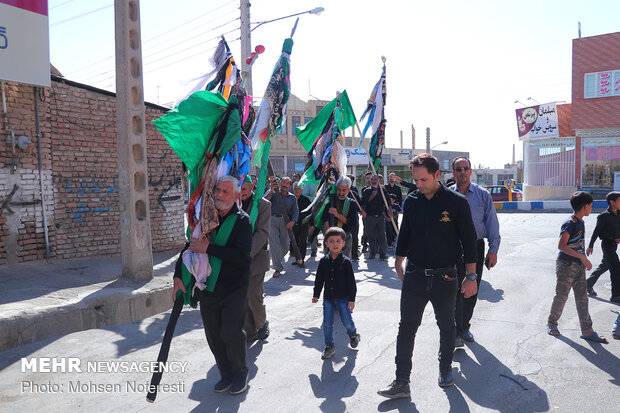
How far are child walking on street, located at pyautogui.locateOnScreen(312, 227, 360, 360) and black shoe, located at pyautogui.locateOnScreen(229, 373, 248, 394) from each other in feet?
3.65

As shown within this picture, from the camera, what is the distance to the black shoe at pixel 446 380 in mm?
4051

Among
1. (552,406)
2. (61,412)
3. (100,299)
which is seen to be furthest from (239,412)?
(100,299)

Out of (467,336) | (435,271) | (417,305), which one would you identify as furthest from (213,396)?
(467,336)

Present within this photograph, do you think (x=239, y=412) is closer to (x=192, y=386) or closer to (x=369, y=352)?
(x=192, y=386)

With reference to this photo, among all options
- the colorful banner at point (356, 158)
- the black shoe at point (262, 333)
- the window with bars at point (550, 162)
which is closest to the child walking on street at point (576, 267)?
the black shoe at point (262, 333)

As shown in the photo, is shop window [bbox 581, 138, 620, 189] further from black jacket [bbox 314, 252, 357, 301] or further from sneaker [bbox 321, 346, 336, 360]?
sneaker [bbox 321, 346, 336, 360]

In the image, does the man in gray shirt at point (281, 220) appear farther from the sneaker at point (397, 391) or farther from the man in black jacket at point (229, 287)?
the sneaker at point (397, 391)

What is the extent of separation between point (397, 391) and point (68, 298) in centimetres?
449

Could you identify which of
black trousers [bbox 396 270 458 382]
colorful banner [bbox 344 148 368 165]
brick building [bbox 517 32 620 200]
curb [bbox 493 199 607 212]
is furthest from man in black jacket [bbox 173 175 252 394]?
colorful banner [bbox 344 148 368 165]

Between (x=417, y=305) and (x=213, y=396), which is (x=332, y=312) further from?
(x=213, y=396)

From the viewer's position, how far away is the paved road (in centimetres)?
383

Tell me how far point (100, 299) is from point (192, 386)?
8.85 ft

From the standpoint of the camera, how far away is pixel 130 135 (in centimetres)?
742

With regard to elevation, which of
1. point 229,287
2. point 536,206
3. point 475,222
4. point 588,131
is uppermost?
point 588,131
